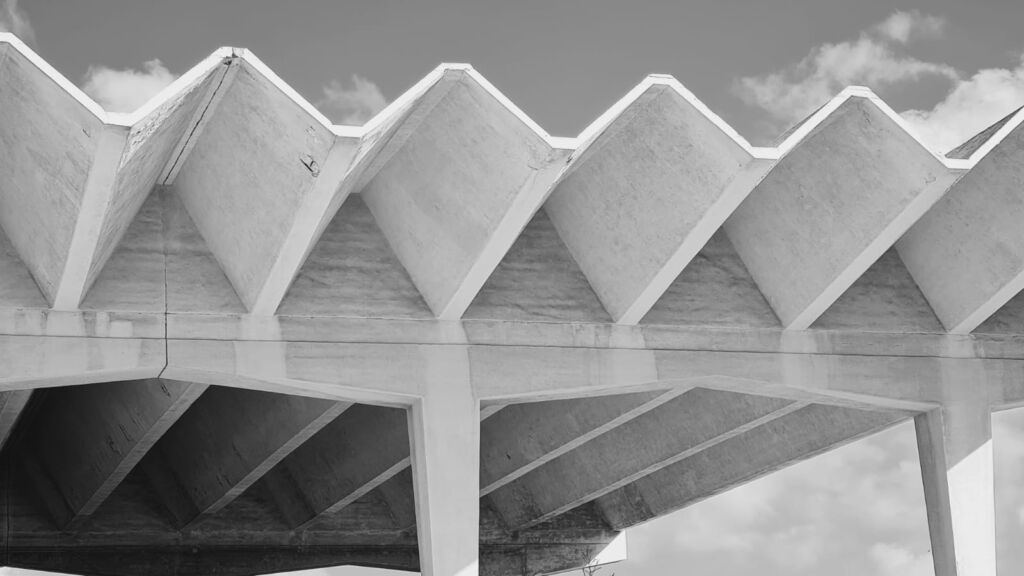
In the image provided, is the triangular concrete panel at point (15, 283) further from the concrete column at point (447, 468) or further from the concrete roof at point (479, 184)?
the concrete column at point (447, 468)

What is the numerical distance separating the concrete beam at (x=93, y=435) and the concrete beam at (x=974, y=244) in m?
8.45

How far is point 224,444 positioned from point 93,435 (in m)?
1.84

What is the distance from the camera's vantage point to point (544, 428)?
19953 millimetres

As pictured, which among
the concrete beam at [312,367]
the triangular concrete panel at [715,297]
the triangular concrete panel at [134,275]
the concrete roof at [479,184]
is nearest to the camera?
the concrete roof at [479,184]

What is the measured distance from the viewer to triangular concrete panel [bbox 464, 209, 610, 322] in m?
14.7

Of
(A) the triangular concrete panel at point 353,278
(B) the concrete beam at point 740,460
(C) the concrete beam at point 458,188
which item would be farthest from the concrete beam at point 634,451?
(A) the triangular concrete panel at point 353,278

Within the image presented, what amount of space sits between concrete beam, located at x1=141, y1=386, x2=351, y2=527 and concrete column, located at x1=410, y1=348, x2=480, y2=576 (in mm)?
2906

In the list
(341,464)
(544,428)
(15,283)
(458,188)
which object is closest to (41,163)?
(15,283)

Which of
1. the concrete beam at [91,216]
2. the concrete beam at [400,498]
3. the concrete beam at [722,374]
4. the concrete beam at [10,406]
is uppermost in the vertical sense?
the concrete beam at [400,498]

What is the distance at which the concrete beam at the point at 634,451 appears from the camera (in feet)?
60.8

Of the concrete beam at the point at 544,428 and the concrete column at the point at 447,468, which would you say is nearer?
the concrete column at the point at 447,468

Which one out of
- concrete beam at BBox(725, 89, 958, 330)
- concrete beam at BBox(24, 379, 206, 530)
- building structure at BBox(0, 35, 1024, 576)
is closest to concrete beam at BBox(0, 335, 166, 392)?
building structure at BBox(0, 35, 1024, 576)

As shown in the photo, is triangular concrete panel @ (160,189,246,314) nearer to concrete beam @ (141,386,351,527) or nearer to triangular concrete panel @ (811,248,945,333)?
concrete beam @ (141,386,351,527)

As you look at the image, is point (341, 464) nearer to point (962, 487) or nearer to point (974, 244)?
point (962, 487)
